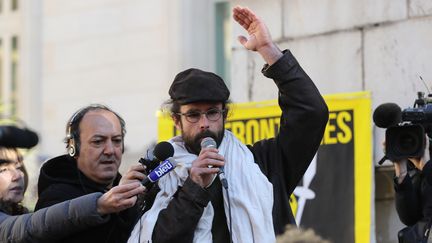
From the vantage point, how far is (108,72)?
14453 mm

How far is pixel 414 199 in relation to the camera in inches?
232

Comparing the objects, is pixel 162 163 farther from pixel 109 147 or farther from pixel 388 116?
pixel 388 116

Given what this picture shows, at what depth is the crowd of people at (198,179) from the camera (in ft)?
14.7

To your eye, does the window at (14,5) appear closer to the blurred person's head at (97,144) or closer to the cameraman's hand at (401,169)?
the cameraman's hand at (401,169)

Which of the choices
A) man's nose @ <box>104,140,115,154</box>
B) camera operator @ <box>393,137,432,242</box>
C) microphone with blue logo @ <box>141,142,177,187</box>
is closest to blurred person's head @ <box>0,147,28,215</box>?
man's nose @ <box>104,140,115,154</box>

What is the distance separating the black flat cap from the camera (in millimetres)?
4648

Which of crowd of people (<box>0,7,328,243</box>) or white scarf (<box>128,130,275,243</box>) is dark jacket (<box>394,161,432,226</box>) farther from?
white scarf (<box>128,130,275,243</box>)

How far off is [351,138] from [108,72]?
309 inches

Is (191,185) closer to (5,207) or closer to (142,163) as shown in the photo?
(142,163)

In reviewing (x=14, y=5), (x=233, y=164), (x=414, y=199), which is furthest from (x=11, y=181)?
(x=14, y=5)

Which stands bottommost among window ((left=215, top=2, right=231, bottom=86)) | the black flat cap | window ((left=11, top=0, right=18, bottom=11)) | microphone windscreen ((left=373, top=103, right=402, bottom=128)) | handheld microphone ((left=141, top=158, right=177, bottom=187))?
handheld microphone ((left=141, top=158, right=177, bottom=187))

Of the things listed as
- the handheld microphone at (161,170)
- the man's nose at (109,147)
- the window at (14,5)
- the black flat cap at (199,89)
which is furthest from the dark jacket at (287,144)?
the window at (14,5)

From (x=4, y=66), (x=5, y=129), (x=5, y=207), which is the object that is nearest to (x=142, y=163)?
(x=5, y=129)

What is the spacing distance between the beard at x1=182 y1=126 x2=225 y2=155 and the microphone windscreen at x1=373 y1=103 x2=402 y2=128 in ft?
4.45
